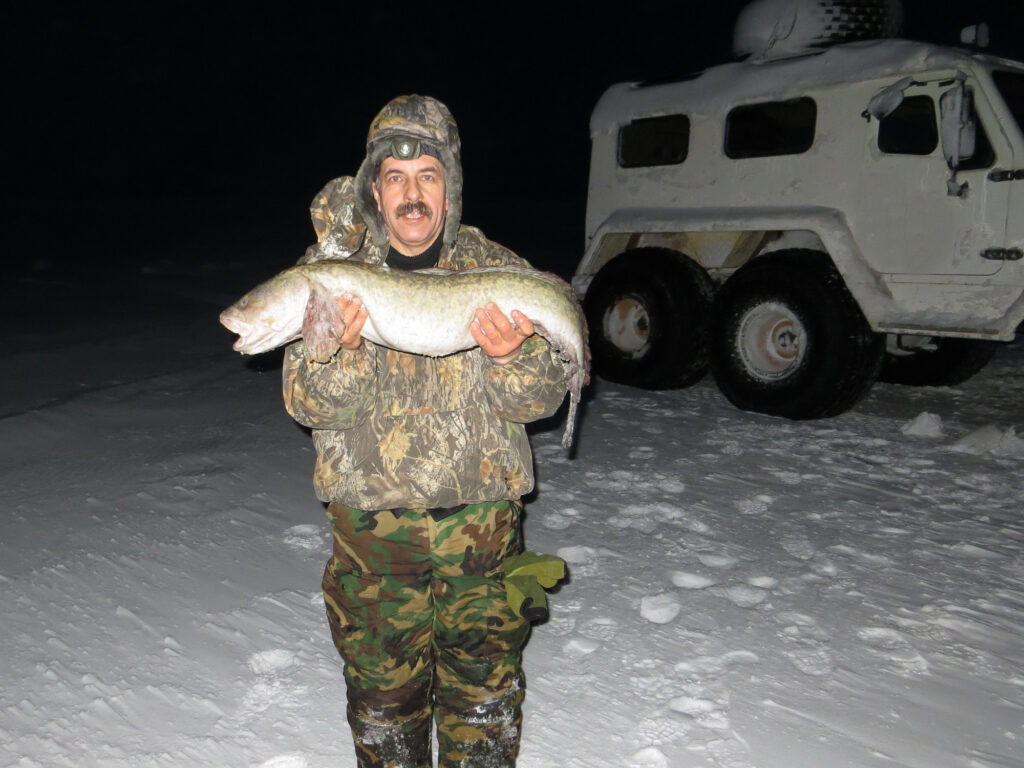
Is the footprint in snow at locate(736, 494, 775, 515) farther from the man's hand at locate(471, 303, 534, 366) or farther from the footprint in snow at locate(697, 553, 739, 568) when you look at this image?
the man's hand at locate(471, 303, 534, 366)

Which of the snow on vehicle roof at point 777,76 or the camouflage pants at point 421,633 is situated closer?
the camouflage pants at point 421,633

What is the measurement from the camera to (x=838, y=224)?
587 centimetres

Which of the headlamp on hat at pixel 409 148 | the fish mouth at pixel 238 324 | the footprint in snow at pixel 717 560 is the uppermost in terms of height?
the headlamp on hat at pixel 409 148

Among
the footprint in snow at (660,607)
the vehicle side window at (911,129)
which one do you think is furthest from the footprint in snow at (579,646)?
the vehicle side window at (911,129)

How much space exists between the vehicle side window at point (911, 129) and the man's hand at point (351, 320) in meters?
4.85

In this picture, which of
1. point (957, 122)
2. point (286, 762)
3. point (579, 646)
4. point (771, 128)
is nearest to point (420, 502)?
point (286, 762)

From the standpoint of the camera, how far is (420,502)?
2.22 meters

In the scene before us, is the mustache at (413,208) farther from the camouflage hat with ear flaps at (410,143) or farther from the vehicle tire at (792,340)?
the vehicle tire at (792,340)

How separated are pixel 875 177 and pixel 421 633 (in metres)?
5.07

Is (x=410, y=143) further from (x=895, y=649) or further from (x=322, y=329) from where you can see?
(x=895, y=649)

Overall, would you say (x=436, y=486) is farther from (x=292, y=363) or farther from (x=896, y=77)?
(x=896, y=77)

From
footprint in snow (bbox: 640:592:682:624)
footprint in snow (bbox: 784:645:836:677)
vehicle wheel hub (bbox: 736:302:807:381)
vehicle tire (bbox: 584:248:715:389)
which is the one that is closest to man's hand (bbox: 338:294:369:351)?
footprint in snow (bbox: 640:592:682:624)

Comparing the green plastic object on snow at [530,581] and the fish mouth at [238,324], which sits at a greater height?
the fish mouth at [238,324]

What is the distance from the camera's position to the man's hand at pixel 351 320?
2232 millimetres
